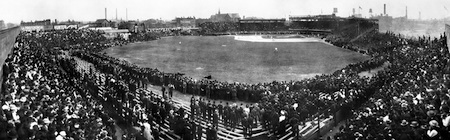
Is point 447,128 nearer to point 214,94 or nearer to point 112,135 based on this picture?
point 112,135

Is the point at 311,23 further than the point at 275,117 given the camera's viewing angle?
Yes

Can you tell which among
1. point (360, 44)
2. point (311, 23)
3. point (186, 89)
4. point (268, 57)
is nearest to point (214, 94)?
point (186, 89)

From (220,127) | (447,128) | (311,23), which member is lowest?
(220,127)

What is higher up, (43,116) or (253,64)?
(253,64)

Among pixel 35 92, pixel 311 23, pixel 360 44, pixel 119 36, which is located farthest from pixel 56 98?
pixel 311 23

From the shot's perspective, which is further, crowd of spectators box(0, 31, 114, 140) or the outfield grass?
the outfield grass

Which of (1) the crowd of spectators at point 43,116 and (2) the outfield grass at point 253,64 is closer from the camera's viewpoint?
(1) the crowd of spectators at point 43,116

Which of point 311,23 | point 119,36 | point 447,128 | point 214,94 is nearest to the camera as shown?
point 447,128

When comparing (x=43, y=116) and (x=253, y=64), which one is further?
(x=253, y=64)

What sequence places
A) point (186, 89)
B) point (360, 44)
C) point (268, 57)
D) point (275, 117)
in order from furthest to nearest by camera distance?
point (360, 44) < point (268, 57) < point (186, 89) < point (275, 117)

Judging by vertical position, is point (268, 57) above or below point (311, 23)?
below

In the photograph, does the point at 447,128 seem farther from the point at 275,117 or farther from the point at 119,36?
the point at 119,36
